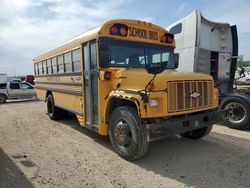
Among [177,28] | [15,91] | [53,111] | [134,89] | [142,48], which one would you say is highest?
[177,28]

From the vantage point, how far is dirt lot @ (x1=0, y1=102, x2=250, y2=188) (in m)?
3.71

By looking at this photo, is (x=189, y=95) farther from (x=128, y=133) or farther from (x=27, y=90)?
(x=27, y=90)

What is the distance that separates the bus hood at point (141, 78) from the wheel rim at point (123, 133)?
2.21 ft

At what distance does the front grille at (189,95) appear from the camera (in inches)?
162

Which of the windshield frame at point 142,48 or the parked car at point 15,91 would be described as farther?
the parked car at point 15,91

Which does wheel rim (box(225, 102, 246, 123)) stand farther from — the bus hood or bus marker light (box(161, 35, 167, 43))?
bus marker light (box(161, 35, 167, 43))

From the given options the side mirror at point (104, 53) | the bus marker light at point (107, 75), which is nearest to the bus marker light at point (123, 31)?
the side mirror at point (104, 53)

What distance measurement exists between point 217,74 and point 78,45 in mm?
5091

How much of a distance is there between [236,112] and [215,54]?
2564mm

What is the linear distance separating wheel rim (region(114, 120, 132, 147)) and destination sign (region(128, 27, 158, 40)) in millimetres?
1916

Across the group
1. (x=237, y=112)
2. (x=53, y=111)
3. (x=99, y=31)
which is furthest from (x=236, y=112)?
(x=53, y=111)

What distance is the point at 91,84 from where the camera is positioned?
5340 millimetres

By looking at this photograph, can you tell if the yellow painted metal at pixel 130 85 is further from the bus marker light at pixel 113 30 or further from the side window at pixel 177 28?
the side window at pixel 177 28

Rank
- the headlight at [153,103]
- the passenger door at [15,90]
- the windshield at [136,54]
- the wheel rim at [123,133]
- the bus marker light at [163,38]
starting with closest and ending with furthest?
the headlight at [153,103] < the wheel rim at [123,133] < the windshield at [136,54] < the bus marker light at [163,38] < the passenger door at [15,90]
